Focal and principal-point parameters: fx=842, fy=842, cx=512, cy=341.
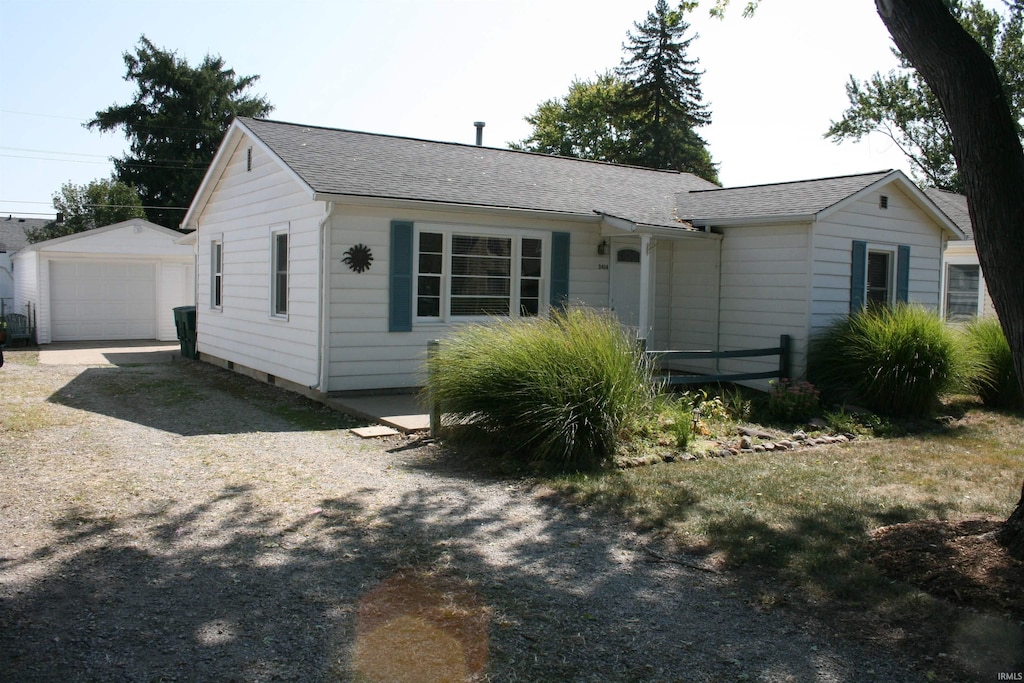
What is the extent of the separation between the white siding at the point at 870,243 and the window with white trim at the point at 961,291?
5.50m

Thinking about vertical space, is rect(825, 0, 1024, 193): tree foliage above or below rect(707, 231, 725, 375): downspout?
above

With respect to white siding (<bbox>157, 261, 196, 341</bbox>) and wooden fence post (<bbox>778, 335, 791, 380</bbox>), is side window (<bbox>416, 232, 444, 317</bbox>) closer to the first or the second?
wooden fence post (<bbox>778, 335, 791, 380</bbox>)

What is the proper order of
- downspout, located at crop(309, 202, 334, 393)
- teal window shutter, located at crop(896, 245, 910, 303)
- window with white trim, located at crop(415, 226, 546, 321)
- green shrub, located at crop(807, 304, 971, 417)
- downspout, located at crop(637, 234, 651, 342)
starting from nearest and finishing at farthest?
green shrub, located at crop(807, 304, 971, 417), downspout, located at crop(309, 202, 334, 393), window with white trim, located at crop(415, 226, 546, 321), downspout, located at crop(637, 234, 651, 342), teal window shutter, located at crop(896, 245, 910, 303)

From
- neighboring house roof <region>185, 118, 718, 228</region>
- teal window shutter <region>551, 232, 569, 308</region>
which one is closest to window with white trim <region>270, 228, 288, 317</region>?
neighboring house roof <region>185, 118, 718, 228</region>

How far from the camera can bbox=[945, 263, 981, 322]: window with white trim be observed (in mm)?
18969

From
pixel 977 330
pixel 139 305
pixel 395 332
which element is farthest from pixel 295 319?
pixel 139 305

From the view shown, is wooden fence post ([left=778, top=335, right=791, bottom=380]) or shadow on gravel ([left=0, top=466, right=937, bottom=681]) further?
wooden fence post ([left=778, top=335, right=791, bottom=380])

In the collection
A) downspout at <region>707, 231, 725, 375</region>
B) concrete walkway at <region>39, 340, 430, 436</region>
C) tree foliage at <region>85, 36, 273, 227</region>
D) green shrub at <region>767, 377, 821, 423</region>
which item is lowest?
concrete walkway at <region>39, 340, 430, 436</region>

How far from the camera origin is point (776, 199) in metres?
13.5

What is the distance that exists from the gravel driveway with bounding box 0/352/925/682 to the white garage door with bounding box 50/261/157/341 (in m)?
15.3

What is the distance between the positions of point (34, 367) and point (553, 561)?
14.0 metres

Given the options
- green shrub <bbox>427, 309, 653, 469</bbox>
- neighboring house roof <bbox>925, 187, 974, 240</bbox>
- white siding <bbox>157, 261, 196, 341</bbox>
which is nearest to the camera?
green shrub <bbox>427, 309, 653, 469</bbox>

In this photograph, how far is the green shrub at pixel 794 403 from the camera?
35.2 ft

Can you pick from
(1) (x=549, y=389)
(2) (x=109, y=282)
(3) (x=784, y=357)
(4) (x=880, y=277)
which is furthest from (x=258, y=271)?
(2) (x=109, y=282)
